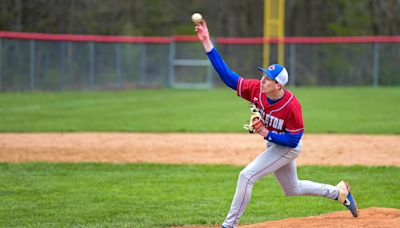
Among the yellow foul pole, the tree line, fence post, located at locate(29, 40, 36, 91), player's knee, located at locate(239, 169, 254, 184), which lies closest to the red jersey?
player's knee, located at locate(239, 169, 254, 184)

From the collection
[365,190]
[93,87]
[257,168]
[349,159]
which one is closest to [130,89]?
[93,87]

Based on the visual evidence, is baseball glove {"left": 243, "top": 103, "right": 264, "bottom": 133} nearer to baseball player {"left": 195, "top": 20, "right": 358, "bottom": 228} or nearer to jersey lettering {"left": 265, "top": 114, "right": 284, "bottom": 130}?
baseball player {"left": 195, "top": 20, "right": 358, "bottom": 228}

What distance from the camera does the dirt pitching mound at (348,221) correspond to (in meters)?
7.17

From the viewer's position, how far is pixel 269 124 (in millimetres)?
7199

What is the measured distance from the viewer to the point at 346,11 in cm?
4212

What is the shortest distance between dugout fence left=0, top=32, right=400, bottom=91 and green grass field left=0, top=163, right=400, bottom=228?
17525 millimetres

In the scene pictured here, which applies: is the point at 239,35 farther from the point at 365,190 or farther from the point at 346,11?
the point at 365,190

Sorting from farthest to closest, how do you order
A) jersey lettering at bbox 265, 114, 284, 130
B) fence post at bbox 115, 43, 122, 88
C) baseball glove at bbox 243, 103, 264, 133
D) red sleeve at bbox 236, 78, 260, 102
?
fence post at bbox 115, 43, 122, 88 < red sleeve at bbox 236, 78, 260, 102 < jersey lettering at bbox 265, 114, 284, 130 < baseball glove at bbox 243, 103, 264, 133

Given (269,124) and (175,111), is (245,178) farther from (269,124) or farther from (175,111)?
(175,111)

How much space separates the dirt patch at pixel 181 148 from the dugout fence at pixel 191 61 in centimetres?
1343

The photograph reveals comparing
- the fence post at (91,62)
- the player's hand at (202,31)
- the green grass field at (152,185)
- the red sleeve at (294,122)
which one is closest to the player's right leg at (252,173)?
the red sleeve at (294,122)

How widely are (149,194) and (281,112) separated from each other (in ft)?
11.4

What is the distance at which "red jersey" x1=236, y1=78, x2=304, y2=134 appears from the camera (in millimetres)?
7043

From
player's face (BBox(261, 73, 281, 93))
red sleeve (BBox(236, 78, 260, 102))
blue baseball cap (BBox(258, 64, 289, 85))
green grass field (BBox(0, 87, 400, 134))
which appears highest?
blue baseball cap (BBox(258, 64, 289, 85))
